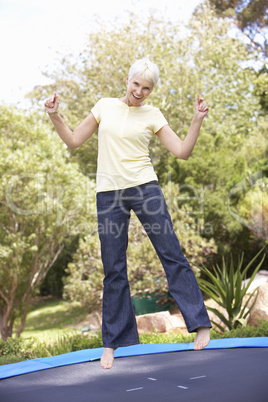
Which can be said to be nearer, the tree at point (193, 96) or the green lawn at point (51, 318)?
the tree at point (193, 96)

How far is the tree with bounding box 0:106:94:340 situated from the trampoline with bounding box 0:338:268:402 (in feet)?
13.2

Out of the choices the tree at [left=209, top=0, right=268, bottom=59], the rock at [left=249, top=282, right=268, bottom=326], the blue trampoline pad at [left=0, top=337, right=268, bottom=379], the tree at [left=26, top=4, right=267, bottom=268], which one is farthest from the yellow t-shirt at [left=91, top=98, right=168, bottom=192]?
the tree at [left=209, top=0, right=268, bottom=59]

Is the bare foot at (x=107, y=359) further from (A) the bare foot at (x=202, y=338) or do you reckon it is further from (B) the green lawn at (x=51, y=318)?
(B) the green lawn at (x=51, y=318)

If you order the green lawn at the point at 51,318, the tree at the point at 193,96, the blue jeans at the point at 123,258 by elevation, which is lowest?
the green lawn at the point at 51,318

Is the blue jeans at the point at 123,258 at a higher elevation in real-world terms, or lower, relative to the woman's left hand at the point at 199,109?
lower

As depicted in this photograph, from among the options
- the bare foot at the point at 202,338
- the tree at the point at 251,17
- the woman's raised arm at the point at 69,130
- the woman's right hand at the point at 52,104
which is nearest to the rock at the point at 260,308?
the bare foot at the point at 202,338

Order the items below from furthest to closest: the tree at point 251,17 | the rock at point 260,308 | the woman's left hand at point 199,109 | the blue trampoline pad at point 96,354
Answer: the tree at point 251,17
the rock at point 260,308
the blue trampoline pad at point 96,354
the woman's left hand at point 199,109

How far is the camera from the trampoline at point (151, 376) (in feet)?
6.40

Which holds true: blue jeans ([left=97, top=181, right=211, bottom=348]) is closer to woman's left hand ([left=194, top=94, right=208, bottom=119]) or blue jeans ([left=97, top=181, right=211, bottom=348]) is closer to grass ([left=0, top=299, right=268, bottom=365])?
woman's left hand ([left=194, top=94, right=208, bottom=119])

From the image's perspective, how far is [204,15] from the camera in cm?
1195

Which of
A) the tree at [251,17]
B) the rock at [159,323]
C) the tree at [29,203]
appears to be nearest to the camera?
the rock at [159,323]

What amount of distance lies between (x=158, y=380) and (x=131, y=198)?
3.01 feet

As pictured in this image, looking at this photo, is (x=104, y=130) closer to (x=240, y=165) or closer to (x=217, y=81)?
(x=240, y=165)

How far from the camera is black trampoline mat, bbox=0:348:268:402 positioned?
1.92 metres
